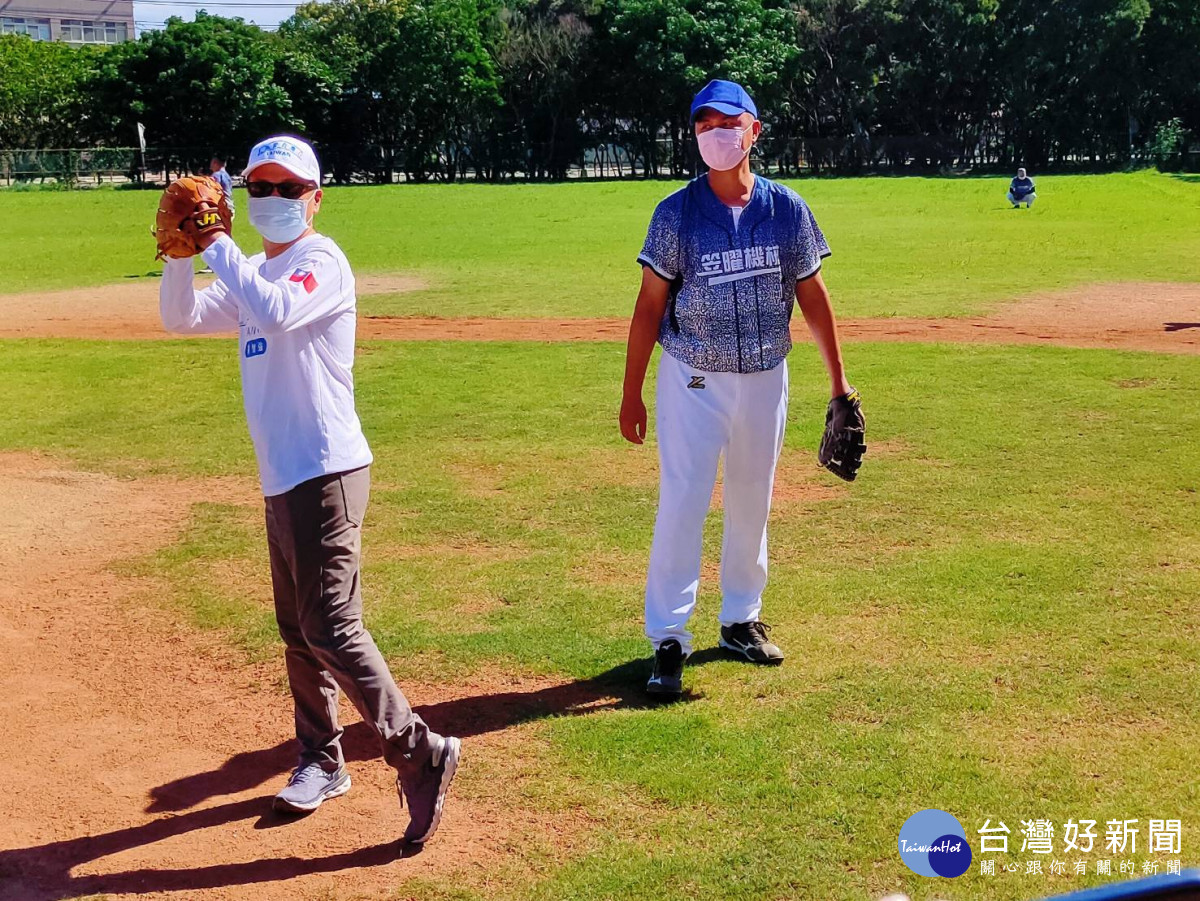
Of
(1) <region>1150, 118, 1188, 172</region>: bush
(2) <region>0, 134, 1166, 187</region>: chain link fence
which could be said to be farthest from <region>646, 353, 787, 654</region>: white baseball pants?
(1) <region>1150, 118, 1188, 172</region>: bush

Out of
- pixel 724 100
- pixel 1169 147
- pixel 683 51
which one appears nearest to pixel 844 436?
pixel 724 100

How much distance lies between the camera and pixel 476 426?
1001 cm

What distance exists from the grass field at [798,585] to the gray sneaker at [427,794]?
0.79 ft

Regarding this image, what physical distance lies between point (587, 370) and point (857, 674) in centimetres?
729

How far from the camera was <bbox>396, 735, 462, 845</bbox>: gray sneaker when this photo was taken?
3.99m

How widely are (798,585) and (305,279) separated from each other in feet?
11.2

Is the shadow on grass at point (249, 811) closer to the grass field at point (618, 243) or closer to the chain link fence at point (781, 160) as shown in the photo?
the grass field at point (618, 243)

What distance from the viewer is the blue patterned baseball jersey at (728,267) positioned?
488cm

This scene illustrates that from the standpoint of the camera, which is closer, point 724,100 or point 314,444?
point 314,444

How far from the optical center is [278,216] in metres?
3.97

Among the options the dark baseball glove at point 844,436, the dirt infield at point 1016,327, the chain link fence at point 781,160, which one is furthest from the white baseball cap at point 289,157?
the chain link fence at point 781,160

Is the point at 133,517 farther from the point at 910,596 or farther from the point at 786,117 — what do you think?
the point at 786,117

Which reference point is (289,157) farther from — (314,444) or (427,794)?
(427,794)

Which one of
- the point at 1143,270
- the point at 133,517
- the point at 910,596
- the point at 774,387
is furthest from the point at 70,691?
the point at 1143,270
